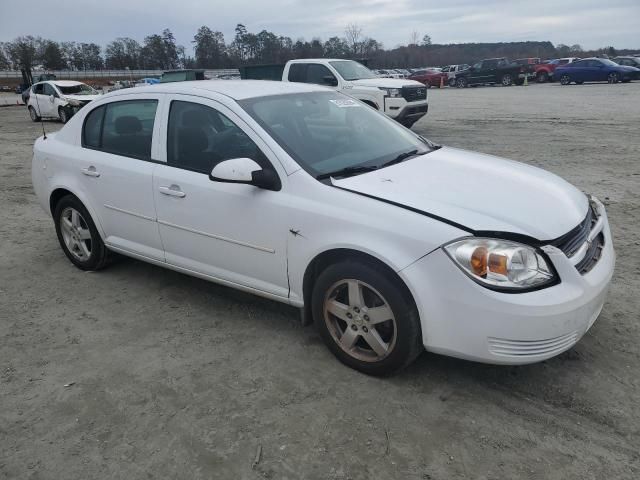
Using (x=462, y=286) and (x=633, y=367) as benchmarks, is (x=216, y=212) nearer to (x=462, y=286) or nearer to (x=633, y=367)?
(x=462, y=286)

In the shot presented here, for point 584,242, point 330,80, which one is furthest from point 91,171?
point 330,80

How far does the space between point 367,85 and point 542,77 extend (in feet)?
94.7

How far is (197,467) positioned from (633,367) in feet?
8.23

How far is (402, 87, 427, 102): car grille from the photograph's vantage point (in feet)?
43.5

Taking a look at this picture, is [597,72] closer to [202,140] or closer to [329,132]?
[329,132]

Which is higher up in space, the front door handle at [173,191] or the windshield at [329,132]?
the windshield at [329,132]

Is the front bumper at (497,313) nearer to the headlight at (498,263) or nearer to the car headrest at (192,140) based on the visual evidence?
the headlight at (498,263)

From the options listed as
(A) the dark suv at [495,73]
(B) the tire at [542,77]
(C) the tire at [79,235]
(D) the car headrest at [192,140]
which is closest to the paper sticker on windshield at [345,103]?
(D) the car headrest at [192,140]

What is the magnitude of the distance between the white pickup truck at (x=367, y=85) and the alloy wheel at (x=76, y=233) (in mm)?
9227

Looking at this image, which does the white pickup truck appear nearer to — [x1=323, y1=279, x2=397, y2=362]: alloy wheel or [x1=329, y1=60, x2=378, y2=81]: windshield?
[x1=329, y1=60, x2=378, y2=81]: windshield

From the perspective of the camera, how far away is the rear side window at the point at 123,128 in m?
4.18

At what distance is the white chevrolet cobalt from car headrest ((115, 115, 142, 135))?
18 millimetres

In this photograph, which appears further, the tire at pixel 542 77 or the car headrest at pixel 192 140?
the tire at pixel 542 77

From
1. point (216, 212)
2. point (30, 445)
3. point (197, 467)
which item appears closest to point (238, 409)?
point (197, 467)
